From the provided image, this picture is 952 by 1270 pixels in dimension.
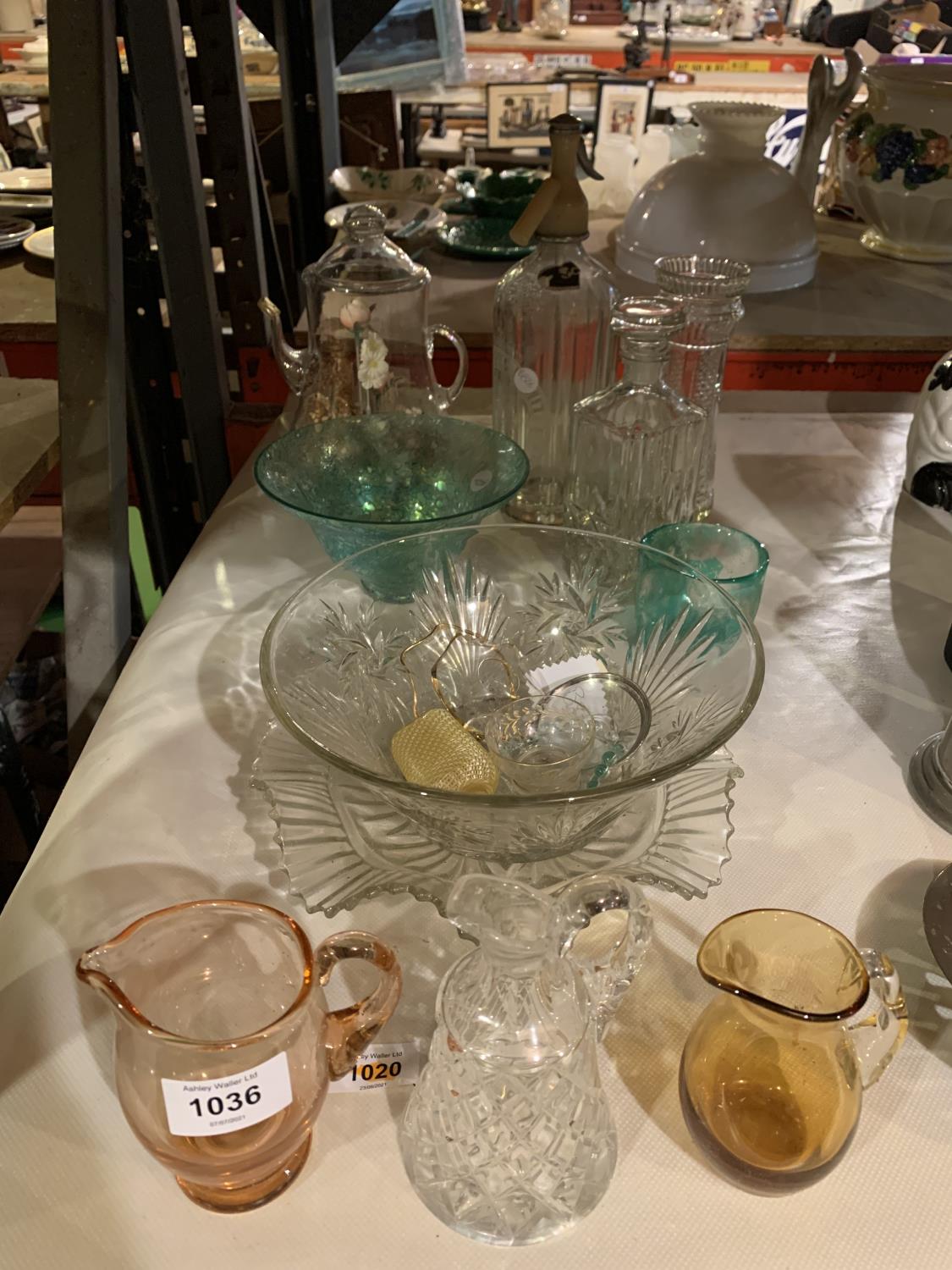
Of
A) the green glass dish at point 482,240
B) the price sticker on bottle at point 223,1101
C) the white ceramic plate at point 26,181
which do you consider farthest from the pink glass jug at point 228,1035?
the white ceramic plate at point 26,181

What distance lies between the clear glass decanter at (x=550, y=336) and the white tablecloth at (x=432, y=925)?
0.21m

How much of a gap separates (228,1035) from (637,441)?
0.53 meters

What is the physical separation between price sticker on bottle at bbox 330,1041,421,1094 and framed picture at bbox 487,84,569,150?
220cm

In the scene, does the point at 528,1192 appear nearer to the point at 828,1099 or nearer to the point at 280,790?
the point at 828,1099

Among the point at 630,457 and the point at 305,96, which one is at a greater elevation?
the point at 305,96

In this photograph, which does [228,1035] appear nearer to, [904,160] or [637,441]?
[637,441]

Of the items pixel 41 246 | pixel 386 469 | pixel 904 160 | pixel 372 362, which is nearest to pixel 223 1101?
pixel 386 469

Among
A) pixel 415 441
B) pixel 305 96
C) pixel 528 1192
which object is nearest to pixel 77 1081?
pixel 528 1192

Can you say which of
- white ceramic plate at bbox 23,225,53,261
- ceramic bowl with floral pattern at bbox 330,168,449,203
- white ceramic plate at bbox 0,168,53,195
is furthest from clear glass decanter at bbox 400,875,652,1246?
white ceramic plate at bbox 0,168,53,195

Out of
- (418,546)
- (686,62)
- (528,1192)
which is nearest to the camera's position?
(528,1192)

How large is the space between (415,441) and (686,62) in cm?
339

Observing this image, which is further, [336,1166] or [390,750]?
[390,750]

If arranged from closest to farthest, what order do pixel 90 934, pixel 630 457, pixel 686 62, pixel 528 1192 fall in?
pixel 528 1192
pixel 90 934
pixel 630 457
pixel 686 62

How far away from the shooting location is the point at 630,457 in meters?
0.77
